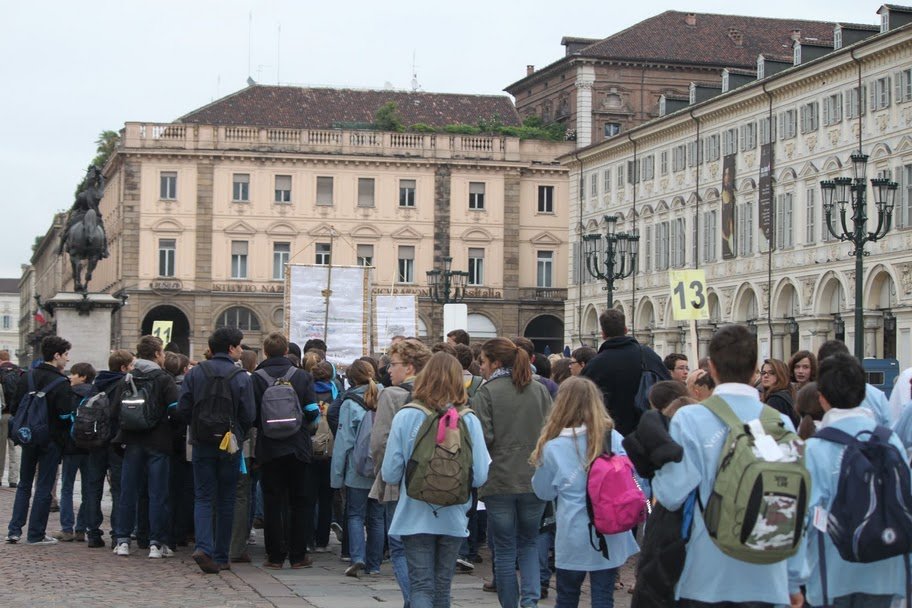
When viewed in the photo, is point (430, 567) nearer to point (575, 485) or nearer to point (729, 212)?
point (575, 485)

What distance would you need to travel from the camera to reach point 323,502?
16.0 meters

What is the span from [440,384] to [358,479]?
4271 mm

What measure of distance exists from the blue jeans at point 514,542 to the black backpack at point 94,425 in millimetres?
5187

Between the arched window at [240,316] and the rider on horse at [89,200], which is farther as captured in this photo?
the arched window at [240,316]

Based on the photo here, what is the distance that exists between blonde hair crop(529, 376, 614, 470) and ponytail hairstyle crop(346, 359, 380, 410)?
472cm

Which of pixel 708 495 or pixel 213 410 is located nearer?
pixel 708 495

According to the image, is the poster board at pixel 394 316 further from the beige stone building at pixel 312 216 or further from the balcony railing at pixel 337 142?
the balcony railing at pixel 337 142

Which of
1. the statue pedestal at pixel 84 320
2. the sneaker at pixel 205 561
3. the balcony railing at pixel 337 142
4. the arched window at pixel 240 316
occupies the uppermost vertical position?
the balcony railing at pixel 337 142

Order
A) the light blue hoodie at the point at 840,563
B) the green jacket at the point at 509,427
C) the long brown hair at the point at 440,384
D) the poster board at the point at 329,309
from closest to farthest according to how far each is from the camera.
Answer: the light blue hoodie at the point at 840,563, the long brown hair at the point at 440,384, the green jacket at the point at 509,427, the poster board at the point at 329,309

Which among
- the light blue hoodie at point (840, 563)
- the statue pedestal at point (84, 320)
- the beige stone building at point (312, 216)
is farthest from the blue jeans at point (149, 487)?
the beige stone building at point (312, 216)

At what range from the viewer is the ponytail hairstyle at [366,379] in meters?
14.0

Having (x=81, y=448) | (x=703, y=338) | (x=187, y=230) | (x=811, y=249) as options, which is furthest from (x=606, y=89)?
(x=81, y=448)

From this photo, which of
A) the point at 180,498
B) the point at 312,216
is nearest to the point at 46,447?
the point at 180,498

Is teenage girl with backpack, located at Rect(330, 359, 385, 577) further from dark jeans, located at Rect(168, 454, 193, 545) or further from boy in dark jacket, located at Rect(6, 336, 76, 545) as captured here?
boy in dark jacket, located at Rect(6, 336, 76, 545)
